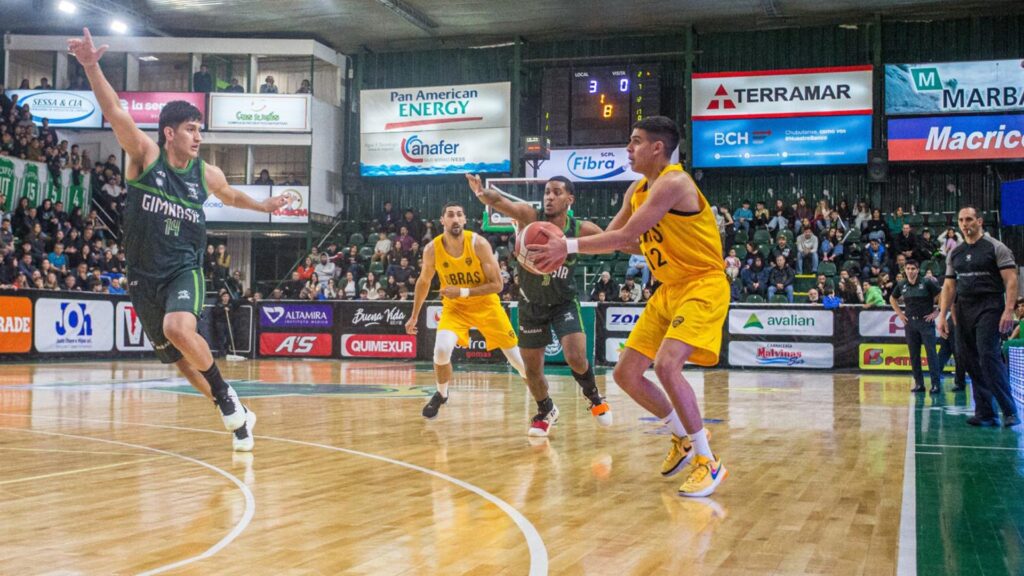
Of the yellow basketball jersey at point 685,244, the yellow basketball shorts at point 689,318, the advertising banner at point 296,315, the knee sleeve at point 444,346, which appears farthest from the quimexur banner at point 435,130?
the yellow basketball jersey at point 685,244

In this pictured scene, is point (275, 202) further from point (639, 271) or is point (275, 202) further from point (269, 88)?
point (269, 88)

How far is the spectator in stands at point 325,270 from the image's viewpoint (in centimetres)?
2606

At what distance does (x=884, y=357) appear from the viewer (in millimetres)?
19203

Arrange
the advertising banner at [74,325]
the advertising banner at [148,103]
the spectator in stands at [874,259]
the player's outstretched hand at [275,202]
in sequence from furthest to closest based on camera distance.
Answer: the advertising banner at [148,103]
the spectator in stands at [874,259]
the advertising banner at [74,325]
the player's outstretched hand at [275,202]

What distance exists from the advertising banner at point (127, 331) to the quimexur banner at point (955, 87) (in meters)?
20.2

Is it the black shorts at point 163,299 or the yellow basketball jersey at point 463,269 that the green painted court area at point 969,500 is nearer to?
the yellow basketball jersey at point 463,269

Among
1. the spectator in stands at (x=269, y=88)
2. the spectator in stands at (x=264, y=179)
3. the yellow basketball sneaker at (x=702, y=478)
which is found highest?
the spectator in stands at (x=269, y=88)

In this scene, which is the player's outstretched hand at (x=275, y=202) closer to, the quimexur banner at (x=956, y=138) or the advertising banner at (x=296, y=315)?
the advertising banner at (x=296, y=315)

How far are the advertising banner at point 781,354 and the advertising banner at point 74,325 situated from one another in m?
13.4

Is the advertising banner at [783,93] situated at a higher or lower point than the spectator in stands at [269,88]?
lower

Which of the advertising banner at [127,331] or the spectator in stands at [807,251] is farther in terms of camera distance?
the spectator in stands at [807,251]

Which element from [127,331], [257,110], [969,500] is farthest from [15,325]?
[969,500]

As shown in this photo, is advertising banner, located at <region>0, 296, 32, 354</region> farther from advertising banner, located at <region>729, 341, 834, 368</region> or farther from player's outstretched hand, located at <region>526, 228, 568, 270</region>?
player's outstretched hand, located at <region>526, 228, 568, 270</region>

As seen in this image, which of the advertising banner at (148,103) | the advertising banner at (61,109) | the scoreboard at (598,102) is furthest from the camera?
the advertising banner at (61,109)
